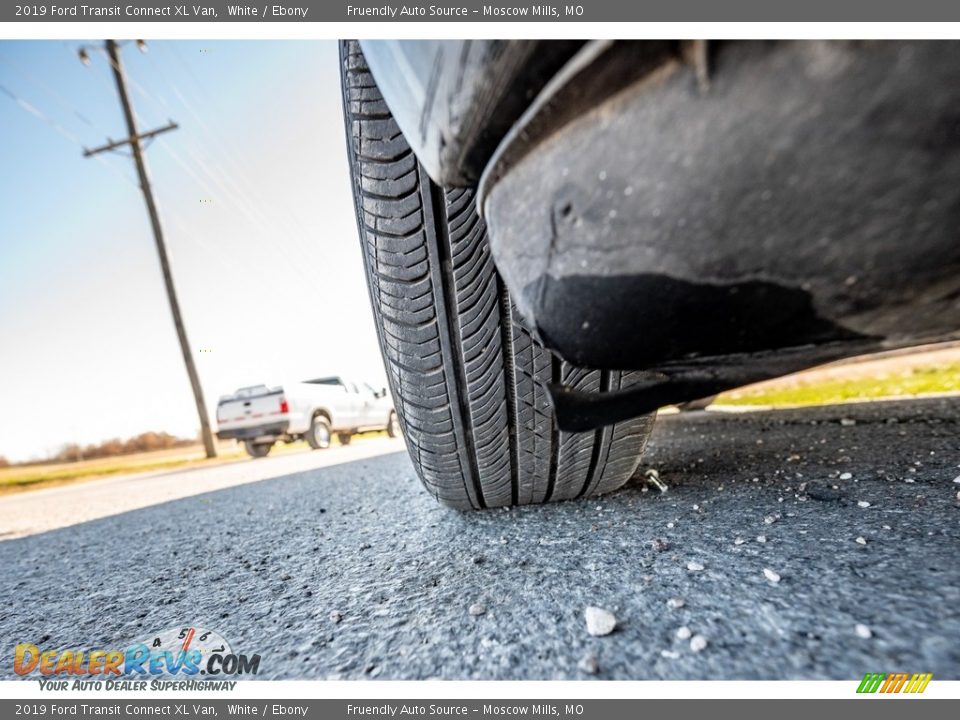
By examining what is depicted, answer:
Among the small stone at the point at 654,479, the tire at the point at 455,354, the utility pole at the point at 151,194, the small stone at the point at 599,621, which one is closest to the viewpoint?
the small stone at the point at 599,621

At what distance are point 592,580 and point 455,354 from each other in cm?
40

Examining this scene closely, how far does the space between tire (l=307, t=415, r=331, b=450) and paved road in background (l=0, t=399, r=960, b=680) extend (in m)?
5.08

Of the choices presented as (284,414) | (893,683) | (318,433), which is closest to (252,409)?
(284,414)

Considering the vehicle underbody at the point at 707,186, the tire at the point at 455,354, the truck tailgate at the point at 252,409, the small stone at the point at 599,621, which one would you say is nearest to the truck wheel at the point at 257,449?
the truck tailgate at the point at 252,409

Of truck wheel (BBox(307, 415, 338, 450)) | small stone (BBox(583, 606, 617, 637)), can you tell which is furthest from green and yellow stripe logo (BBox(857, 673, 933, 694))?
truck wheel (BBox(307, 415, 338, 450))

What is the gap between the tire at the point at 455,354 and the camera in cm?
63

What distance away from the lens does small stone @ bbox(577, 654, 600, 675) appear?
17.8 inches

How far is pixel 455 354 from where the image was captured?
769 mm

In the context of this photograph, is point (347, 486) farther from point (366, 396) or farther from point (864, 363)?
point (366, 396)

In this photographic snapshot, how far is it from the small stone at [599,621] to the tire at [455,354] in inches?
11.0

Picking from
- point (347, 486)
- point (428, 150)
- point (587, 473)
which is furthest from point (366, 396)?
point (428, 150)

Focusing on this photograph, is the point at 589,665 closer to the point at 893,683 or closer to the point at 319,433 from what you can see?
the point at 893,683

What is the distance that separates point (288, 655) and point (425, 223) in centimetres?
59
